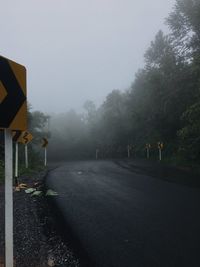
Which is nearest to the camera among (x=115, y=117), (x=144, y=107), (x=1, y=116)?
(x=1, y=116)

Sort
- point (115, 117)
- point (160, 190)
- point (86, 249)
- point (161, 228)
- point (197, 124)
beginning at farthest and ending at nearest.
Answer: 1. point (115, 117)
2. point (197, 124)
3. point (160, 190)
4. point (161, 228)
5. point (86, 249)

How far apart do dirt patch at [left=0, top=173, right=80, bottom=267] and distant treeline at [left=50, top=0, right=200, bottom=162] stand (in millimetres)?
12994

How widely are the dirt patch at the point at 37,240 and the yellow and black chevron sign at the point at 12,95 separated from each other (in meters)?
1.98

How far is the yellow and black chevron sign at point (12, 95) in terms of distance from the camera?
3.60m

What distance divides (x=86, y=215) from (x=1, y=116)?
409 centimetres

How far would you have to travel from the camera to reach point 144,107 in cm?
3778

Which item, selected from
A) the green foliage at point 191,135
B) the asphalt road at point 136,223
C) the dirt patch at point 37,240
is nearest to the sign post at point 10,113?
the dirt patch at point 37,240

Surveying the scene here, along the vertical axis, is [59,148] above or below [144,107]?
below

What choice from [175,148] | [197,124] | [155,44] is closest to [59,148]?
[155,44]

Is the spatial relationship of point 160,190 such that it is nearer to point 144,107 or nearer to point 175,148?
point 175,148

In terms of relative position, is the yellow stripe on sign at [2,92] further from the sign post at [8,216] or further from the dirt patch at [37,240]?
the dirt patch at [37,240]

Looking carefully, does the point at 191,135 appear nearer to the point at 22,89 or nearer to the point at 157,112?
the point at 157,112

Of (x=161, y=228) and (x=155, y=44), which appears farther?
(x=155, y=44)

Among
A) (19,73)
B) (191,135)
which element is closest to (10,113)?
(19,73)
